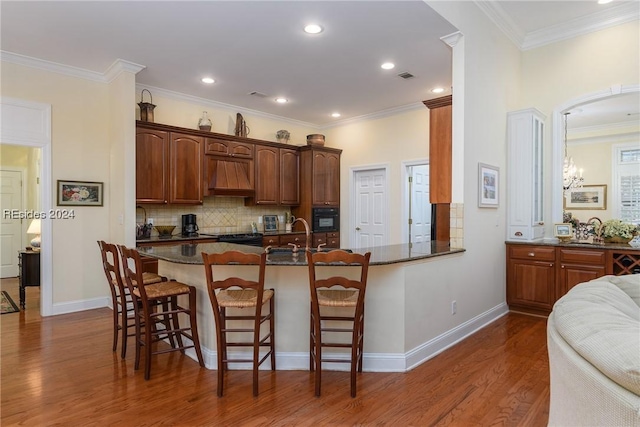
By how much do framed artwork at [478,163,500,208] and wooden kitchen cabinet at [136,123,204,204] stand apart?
385 cm

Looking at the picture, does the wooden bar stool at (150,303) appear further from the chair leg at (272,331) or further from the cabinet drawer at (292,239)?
the cabinet drawer at (292,239)

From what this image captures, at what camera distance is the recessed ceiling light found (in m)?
3.52

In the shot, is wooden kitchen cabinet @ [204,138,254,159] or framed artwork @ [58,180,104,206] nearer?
framed artwork @ [58,180,104,206]

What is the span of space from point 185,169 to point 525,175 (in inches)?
179

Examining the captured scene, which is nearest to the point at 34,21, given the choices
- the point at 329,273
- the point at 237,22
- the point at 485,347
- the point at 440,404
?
the point at 237,22

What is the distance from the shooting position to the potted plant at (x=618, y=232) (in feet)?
13.4

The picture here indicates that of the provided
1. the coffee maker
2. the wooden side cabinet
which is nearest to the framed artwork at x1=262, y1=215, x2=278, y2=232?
the coffee maker

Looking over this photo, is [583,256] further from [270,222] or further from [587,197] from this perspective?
[587,197]

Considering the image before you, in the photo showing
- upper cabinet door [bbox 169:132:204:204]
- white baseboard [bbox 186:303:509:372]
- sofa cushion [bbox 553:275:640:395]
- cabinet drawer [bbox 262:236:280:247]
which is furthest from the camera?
cabinet drawer [bbox 262:236:280:247]

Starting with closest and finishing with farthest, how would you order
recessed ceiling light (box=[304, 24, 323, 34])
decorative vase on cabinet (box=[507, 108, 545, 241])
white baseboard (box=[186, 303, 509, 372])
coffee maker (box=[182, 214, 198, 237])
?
white baseboard (box=[186, 303, 509, 372]) < recessed ceiling light (box=[304, 24, 323, 34]) < decorative vase on cabinet (box=[507, 108, 545, 241]) < coffee maker (box=[182, 214, 198, 237])

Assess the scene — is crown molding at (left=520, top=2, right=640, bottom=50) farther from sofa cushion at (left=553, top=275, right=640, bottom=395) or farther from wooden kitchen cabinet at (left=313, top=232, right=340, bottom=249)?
wooden kitchen cabinet at (left=313, top=232, right=340, bottom=249)

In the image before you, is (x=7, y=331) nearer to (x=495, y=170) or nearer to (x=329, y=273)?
(x=329, y=273)

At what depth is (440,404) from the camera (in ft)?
7.75

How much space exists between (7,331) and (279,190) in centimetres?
406
